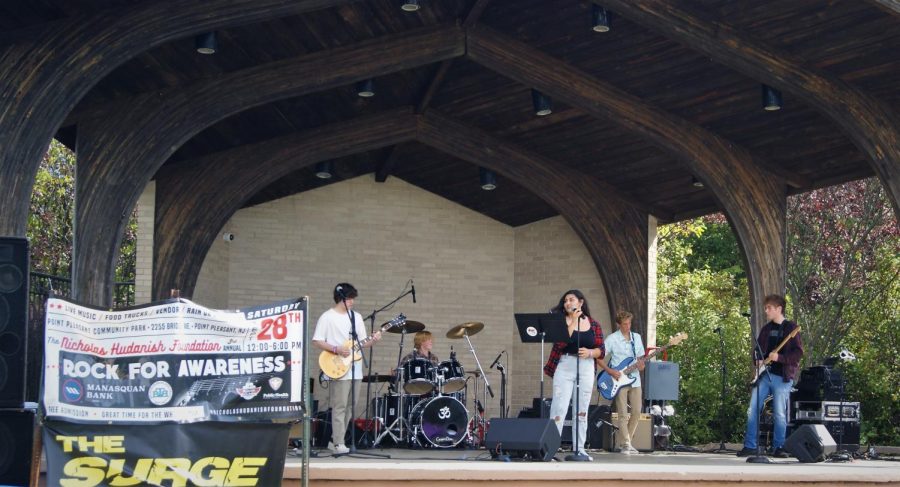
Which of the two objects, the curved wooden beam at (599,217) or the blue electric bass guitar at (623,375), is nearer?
the blue electric bass guitar at (623,375)

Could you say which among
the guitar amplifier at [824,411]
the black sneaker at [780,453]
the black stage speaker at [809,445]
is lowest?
the black sneaker at [780,453]

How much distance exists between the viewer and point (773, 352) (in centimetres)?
1180

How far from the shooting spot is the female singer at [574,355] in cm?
1059

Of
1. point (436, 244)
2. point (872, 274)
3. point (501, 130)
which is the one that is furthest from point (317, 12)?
point (872, 274)

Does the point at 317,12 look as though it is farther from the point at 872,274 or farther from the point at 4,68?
the point at 872,274

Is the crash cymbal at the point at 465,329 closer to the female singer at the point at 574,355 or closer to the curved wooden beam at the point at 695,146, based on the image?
the curved wooden beam at the point at 695,146

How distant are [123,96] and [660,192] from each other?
779 cm

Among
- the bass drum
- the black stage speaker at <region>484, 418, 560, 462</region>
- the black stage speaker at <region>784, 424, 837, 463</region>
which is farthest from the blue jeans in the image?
the bass drum

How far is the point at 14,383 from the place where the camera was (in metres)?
7.32

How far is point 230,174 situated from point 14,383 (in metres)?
9.32

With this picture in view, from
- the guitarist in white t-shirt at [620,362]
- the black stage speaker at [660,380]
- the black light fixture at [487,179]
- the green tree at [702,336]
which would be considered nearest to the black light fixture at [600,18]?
the guitarist in white t-shirt at [620,362]

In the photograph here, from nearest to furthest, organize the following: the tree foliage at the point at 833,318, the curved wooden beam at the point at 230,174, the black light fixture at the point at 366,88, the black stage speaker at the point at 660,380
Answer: the black light fixture at the point at 366,88
the black stage speaker at the point at 660,380
the curved wooden beam at the point at 230,174
the tree foliage at the point at 833,318

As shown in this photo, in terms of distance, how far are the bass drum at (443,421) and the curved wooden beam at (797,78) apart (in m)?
4.89

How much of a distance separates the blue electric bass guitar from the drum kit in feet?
4.48
